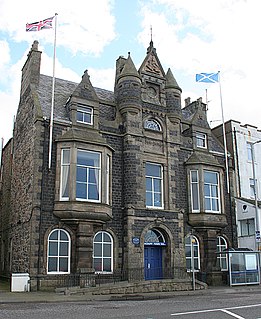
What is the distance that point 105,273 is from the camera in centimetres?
2483

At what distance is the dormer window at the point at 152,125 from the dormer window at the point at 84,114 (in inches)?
162

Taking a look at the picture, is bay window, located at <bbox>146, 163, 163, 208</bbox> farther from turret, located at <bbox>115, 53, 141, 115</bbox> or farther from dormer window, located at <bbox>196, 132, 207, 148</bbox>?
dormer window, located at <bbox>196, 132, 207, 148</bbox>

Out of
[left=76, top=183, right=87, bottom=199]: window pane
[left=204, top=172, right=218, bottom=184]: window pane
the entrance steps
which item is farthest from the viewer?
[left=204, top=172, right=218, bottom=184]: window pane

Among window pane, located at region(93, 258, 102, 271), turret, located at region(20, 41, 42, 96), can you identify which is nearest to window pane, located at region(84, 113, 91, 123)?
turret, located at region(20, 41, 42, 96)

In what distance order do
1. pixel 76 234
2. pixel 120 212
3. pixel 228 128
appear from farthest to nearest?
pixel 228 128
pixel 120 212
pixel 76 234

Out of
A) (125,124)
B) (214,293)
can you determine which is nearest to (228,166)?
(125,124)

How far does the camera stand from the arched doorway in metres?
26.8

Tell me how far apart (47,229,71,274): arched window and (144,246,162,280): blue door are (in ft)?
18.6

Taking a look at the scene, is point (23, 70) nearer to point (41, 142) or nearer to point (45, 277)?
point (41, 142)

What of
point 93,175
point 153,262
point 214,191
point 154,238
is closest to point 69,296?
point 93,175

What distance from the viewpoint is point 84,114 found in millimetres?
26906

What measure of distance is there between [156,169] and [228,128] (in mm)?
10952

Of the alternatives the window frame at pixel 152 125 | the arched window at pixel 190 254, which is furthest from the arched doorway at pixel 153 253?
the window frame at pixel 152 125

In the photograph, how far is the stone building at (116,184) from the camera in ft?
78.1
